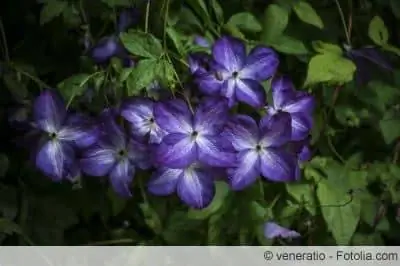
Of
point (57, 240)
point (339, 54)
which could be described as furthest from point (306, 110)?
point (57, 240)

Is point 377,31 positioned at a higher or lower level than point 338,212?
higher

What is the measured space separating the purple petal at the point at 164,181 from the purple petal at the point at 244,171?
5cm

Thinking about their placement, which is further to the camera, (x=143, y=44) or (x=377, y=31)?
(x=377, y=31)

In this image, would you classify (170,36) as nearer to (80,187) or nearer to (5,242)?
(80,187)

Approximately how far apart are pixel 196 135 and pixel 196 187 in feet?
0.18

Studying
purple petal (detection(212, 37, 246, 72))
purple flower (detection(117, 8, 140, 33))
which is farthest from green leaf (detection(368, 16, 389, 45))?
purple flower (detection(117, 8, 140, 33))

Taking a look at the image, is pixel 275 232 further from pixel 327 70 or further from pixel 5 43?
pixel 5 43

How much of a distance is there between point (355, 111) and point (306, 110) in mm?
100

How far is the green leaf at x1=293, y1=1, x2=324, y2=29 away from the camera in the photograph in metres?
0.87

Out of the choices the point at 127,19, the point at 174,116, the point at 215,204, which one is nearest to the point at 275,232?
the point at 215,204

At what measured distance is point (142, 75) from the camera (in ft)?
2.56

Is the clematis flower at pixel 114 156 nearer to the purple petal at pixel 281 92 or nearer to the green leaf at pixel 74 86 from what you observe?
the green leaf at pixel 74 86

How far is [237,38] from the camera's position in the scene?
2.73ft

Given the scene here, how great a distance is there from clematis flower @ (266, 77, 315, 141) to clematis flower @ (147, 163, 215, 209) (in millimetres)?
104
